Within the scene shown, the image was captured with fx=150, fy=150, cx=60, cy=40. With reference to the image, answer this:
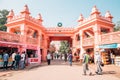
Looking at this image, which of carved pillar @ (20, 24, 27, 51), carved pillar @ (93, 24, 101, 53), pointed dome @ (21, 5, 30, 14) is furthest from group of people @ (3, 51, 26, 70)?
carved pillar @ (93, 24, 101, 53)

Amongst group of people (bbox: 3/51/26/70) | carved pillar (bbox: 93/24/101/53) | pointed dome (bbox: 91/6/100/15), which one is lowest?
group of people (bbox: 3/51/26/70)

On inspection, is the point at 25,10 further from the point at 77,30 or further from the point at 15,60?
the point at 77,30

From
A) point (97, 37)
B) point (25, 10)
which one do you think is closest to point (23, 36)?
point (25, 10)

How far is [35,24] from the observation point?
21.6 m

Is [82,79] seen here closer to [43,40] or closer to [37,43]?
[37,43]

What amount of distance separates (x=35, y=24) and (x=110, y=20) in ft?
35.3

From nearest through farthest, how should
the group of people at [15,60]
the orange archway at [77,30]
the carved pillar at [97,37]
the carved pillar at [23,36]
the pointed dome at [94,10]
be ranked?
1. the group of people at [15,60]
2. the orange archway at [77,30]
3. the carved pillar at [23,36]
4. the carved pillar at [97,37]
5. the pointed dome at [94,10]

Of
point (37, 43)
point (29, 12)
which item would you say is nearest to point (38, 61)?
point (37, 43)

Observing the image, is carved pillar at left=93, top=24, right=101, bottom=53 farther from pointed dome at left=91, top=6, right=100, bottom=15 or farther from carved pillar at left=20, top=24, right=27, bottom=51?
carved pillar at left=20, top=24, right=27, bottom=51

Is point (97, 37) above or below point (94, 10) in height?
below

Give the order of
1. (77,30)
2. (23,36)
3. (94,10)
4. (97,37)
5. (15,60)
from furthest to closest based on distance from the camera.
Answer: (77,30) → (94,10) → (97,37) → (23,36) → (15,60)

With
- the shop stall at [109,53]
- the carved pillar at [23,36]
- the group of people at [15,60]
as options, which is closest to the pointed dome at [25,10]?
the carved pillar at [23,36]

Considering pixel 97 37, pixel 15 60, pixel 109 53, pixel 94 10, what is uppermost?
pixel 94 10

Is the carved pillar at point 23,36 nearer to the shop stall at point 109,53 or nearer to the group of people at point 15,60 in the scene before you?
the group of people at point 15,60
